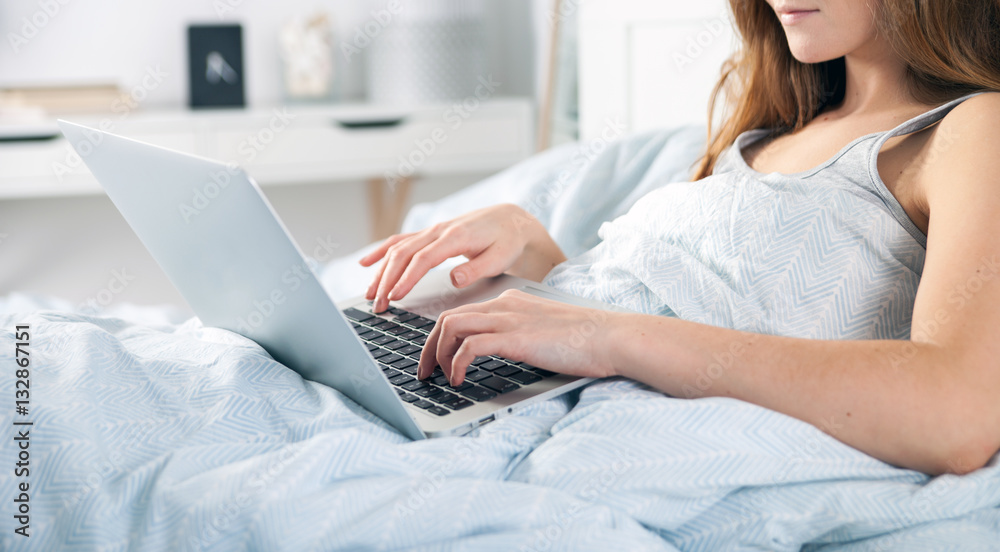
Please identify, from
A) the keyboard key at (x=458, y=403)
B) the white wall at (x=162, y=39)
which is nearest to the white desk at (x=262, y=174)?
the white wall at (x=162, y=39)

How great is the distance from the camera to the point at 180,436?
56 cm

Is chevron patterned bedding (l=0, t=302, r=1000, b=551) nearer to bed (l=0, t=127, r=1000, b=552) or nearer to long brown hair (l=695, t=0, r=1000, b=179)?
bed (l=0, t=127, r=1000, b=552)

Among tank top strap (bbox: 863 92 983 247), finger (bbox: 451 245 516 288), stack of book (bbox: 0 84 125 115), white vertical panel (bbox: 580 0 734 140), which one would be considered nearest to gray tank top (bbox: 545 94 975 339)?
tank top strap (bbox: 863 92 983 247)

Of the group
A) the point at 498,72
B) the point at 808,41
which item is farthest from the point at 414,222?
the point at 498,72

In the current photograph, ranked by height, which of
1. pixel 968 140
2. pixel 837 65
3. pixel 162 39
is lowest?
pixel 968 140

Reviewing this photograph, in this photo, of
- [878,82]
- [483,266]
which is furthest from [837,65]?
[483,266]

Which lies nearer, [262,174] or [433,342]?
[433,342]

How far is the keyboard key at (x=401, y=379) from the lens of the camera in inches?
26.1

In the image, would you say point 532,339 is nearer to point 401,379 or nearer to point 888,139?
point 401,379

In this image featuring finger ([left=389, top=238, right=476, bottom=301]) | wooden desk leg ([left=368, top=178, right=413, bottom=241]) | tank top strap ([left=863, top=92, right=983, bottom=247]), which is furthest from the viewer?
wooden desk leg ([left=368, top=178, right=413, bottom=241])

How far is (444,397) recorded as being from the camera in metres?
0.63

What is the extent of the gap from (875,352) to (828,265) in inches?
5.1

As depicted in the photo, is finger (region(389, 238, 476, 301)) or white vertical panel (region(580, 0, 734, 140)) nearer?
finger (region(389, 238, 476, 301))

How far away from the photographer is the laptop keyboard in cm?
63
